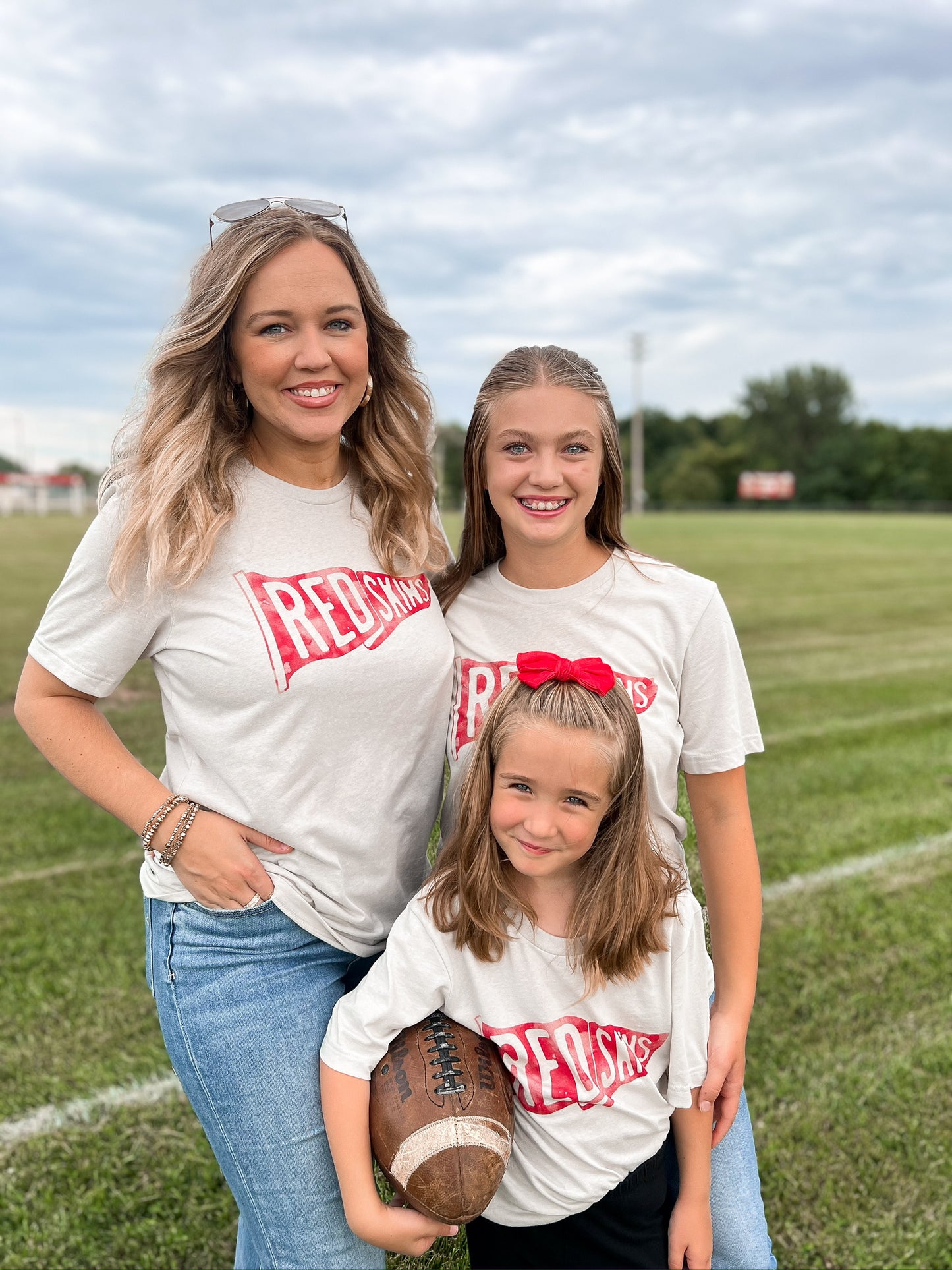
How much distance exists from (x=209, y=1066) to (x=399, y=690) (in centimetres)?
75

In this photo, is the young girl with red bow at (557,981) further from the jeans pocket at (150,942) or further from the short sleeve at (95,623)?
the short sleeve at (95,623)

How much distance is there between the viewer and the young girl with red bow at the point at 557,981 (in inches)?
73.4

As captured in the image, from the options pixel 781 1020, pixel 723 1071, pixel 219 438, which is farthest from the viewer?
pixel 781 1020

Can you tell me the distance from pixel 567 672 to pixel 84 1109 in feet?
8.33

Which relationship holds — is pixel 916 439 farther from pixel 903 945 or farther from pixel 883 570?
pixel 903 945

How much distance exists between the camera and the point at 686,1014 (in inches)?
76.8

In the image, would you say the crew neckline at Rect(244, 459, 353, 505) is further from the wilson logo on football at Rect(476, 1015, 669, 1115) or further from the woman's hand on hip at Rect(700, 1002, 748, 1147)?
the woman's hand on hip at Rect(700, 1002, 748, 1147)

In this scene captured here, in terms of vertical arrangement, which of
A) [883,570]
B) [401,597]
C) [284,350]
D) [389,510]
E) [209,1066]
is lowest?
[883,570]

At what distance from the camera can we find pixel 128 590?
194cm

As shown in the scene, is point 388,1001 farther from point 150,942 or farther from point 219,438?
point 219,438

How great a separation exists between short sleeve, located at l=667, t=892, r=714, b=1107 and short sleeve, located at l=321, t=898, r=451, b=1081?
1.37 ft

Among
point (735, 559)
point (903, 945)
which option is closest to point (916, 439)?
point (735, 559)

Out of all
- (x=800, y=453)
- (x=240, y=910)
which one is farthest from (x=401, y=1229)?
(x=800, y=453)

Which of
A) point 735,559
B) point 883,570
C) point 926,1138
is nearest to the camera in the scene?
point 926,1138
